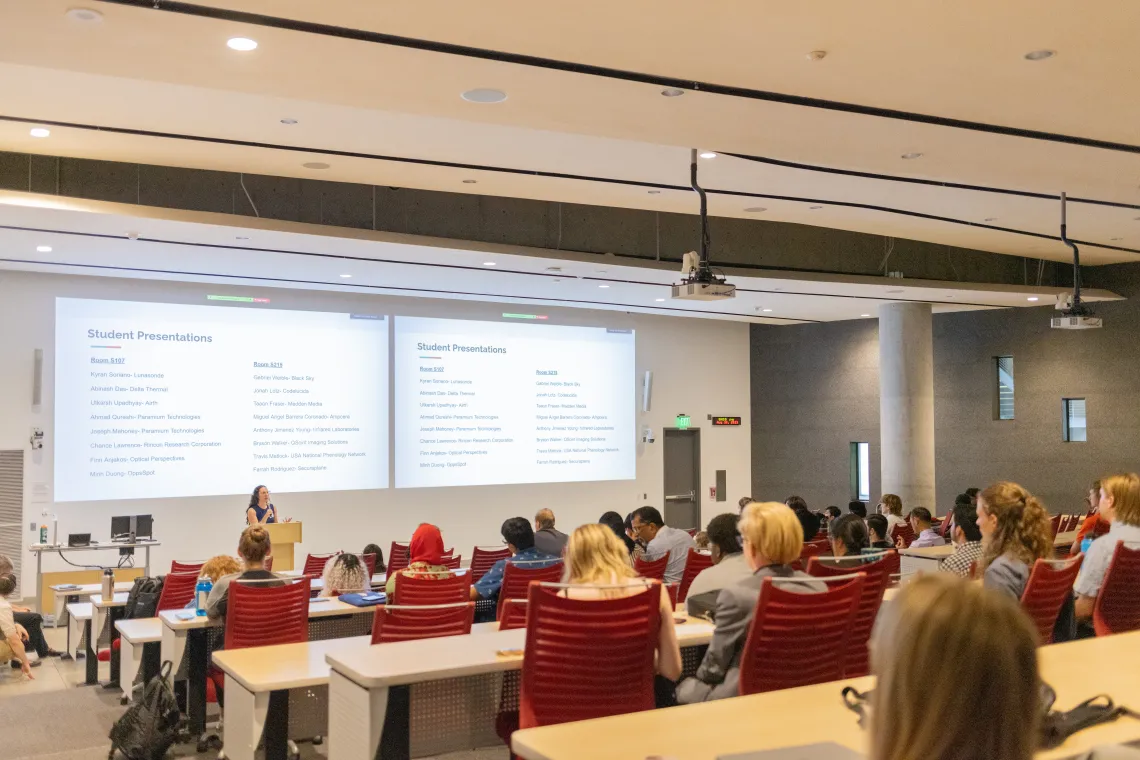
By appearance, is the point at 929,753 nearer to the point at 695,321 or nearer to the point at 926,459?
the point at 926,459

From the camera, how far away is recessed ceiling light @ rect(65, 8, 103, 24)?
4004 mm

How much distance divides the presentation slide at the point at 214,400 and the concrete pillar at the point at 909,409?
6606 millimetres

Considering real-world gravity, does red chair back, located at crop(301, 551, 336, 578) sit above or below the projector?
below

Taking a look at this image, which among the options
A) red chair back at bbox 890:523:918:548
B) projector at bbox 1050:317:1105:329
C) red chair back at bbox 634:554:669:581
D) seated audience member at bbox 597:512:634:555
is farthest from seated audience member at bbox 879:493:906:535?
red chair back at bbox 634:554:669:581

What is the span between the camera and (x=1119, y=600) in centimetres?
459

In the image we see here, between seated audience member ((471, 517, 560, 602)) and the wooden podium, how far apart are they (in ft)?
14.0

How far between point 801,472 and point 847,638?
13.0 m

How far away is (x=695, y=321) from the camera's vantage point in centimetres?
1622

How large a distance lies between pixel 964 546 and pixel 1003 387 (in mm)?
9444

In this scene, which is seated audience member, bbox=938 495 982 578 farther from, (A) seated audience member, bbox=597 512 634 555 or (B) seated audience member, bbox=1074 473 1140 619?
(A) seated audience member, bbox=597 512 634 555

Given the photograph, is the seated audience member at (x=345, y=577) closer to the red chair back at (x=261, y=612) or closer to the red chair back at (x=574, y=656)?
the red chair back at (x=261, y=612)

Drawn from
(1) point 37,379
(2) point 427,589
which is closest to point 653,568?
(2) point 427,589

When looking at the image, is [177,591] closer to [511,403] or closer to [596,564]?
[596,564]

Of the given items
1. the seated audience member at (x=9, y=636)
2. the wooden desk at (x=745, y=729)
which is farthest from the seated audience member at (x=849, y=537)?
the seated audience member at (x=9, y=636)
